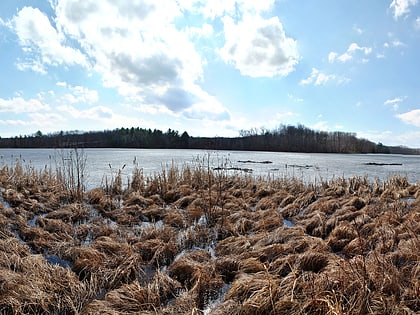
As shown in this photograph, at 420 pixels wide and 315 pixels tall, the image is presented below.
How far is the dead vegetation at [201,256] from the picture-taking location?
310cm

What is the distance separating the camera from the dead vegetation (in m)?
3.10

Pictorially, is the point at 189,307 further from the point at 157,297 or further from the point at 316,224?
the point at 316,224

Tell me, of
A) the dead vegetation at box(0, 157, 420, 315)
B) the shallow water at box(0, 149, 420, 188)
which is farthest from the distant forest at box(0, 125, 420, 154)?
the dead vegetation at box(0, 157, 420, 315)

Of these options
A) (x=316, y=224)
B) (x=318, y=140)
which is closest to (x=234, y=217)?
(x=316, y=224)

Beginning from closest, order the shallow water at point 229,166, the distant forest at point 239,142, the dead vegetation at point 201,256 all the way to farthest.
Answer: the dead vegetation at point 201,256 < the shallow water at point 229,166 < the distant forest at point 239,142

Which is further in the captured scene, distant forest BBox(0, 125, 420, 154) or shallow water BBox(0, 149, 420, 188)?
distant forest BBox(0, 125, 420, 154)

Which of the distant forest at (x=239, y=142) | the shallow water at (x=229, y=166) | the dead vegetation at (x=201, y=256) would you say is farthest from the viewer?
the distant forest at (x=239, y=142)

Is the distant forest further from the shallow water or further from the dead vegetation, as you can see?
the dead vegetation

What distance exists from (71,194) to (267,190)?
5886mm

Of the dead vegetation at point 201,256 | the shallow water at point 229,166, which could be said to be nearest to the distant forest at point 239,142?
the shallow water at point 229,166

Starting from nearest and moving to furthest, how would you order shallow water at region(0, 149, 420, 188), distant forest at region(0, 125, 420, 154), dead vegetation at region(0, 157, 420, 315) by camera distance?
dead vegetation at region(0, 157, 420, 315) → shallow water at region(0, 149, 420, 188) → distant forest at region(0, 125, 420, 154)

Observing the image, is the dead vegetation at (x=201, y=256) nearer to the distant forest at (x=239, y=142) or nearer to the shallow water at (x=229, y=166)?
the shallow water at (x=229, y=166)

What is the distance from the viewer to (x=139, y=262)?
13.9ft

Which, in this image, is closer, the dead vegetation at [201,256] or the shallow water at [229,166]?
the dead vegetation at [201,256]
